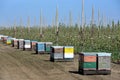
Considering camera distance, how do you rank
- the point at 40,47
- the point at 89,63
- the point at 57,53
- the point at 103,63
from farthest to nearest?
the point at 40,47 < the point at 57,53 < the point at 103,63 < the point at 89,63

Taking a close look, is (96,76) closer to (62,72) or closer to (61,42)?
(62,72)

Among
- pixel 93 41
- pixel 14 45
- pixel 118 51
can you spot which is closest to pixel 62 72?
pixel 118 51

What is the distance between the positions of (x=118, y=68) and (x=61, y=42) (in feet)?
68.5

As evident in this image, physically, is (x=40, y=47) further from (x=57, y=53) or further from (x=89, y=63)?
(x=89, y=63)

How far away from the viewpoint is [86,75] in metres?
17.8

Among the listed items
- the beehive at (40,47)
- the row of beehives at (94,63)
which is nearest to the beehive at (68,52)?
the row of beehives at (94,63)

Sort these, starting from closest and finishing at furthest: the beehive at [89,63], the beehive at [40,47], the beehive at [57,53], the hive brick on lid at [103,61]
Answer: the beehive at [89,63] < the hive brick on lid at [103,61] < the beehive at [57,53] < the beehive at [40,47]

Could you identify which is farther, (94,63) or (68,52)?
(68,52)

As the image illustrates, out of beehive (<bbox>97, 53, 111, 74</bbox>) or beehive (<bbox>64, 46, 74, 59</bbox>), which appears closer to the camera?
beehive (<bbox>97, 53, 111, 74</bbox>)

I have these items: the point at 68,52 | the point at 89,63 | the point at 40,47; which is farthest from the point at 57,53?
the point at 89,63

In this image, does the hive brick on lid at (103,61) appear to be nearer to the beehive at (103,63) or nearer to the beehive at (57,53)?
the beehive at (103,63)

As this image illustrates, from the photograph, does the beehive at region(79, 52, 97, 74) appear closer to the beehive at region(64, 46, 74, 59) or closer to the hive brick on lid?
the hive brick on lid

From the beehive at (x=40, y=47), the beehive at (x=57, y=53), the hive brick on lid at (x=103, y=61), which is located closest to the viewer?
the hive brick on lid at (x=103, y=61)

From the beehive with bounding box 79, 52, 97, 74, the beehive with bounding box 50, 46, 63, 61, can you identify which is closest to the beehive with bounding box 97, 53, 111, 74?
the beehive with bounding box 79, 52, 97, 74
